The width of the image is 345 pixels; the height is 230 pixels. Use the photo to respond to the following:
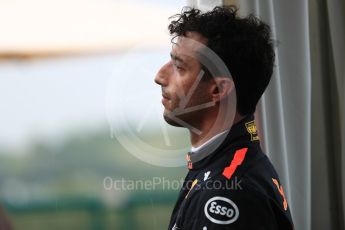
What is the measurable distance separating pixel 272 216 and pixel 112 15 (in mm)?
951

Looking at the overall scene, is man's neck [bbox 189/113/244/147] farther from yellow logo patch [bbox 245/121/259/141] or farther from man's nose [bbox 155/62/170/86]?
man's nose [bbox 155/62/170/86]

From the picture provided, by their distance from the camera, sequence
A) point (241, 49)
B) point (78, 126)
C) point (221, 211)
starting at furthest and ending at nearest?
1. point (78, 126)
2. point (241, 49)
3. point (221, 211)

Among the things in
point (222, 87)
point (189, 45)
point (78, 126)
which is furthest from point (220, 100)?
point (78, 126)

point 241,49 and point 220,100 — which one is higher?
point 241,49

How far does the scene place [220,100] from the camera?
98cm

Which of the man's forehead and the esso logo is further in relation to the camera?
the man's forehead

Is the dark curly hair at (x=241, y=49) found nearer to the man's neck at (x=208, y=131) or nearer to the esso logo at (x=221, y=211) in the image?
the man's neck at (x=208, y=131)

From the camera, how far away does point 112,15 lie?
1.53 metres

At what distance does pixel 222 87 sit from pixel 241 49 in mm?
91

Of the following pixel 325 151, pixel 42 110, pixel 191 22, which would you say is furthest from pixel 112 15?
pixel 325 151

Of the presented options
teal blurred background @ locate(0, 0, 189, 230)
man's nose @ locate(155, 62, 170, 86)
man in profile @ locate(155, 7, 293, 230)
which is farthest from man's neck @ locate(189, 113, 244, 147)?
teal blurred background @ locate(0, 0, 189, 230)

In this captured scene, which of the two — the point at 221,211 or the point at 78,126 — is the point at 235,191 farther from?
the point at 78,126

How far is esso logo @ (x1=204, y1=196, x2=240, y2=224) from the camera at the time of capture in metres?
0.80

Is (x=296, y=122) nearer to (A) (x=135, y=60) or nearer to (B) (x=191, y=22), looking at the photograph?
(A) (x=135, y=60)
